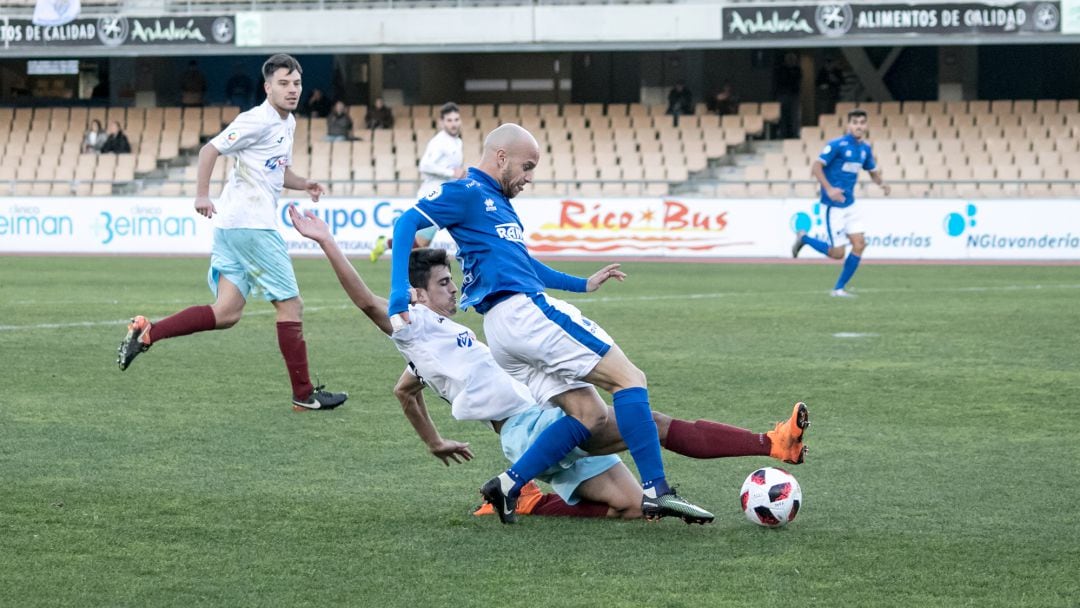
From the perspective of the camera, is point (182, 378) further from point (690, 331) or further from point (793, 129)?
point (793, 129)

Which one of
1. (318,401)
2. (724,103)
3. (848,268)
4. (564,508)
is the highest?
(724,103)

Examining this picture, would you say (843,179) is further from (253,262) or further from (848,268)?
(253,262)

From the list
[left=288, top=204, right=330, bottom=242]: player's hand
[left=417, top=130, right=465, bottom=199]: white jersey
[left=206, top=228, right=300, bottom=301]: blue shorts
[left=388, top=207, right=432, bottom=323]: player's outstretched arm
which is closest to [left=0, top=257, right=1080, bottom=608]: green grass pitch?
[left=206, top=228, right=300, bottom=301]: blue shorts

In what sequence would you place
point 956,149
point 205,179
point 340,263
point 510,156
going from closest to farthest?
point 510,156 → point 340,263 → point 205,179 → point 956,149

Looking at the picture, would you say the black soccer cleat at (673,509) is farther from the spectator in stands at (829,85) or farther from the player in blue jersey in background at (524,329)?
the spectator in stands at (829,85)

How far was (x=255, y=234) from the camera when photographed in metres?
8.44

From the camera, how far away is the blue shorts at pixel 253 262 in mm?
8438

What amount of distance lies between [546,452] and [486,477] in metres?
1.08

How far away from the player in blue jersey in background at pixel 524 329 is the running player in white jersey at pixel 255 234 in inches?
115

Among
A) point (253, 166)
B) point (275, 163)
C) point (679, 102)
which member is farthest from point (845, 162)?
point (679, 102)

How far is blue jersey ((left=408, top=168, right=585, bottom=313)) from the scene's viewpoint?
5.46 meters

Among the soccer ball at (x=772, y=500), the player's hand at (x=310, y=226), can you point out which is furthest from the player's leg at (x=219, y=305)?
the soccer ball at (x=772, y=500)

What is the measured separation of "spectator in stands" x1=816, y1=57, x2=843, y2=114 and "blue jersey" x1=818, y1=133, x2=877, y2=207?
15624 mm

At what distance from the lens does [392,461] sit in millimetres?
6637
